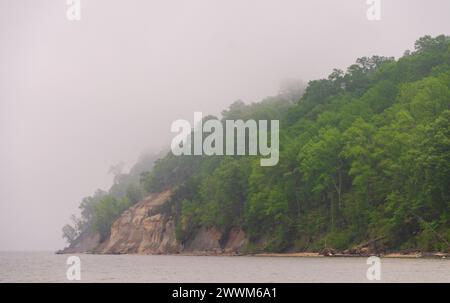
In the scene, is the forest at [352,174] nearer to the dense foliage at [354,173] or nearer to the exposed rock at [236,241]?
the dense foliage at [354,173]

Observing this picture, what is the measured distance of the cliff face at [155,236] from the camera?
11756 cm

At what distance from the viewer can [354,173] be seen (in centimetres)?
8131

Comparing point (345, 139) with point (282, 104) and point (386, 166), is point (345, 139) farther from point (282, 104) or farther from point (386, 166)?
point (282, 104)

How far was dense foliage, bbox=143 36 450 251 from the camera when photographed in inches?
2771

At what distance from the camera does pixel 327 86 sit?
407 ft

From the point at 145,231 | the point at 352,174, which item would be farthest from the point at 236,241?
the point at 145,231

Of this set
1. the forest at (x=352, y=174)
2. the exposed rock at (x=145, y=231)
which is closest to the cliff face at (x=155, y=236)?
the exposed rock at (x=145, y=231)

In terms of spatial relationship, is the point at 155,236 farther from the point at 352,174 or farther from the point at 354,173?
the point at 354,173

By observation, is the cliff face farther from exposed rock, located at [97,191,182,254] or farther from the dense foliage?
the dense foliage

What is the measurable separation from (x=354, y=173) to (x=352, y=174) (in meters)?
1.89

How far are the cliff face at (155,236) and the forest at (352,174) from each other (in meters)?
2.42

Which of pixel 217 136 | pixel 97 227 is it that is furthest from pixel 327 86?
pixel 97 227

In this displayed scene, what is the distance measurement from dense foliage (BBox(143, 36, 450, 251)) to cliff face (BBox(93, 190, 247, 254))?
8.89ft

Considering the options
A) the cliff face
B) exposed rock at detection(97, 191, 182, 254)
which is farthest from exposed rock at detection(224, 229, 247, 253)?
exposed rock at detection(97, 191, 182, 254)
